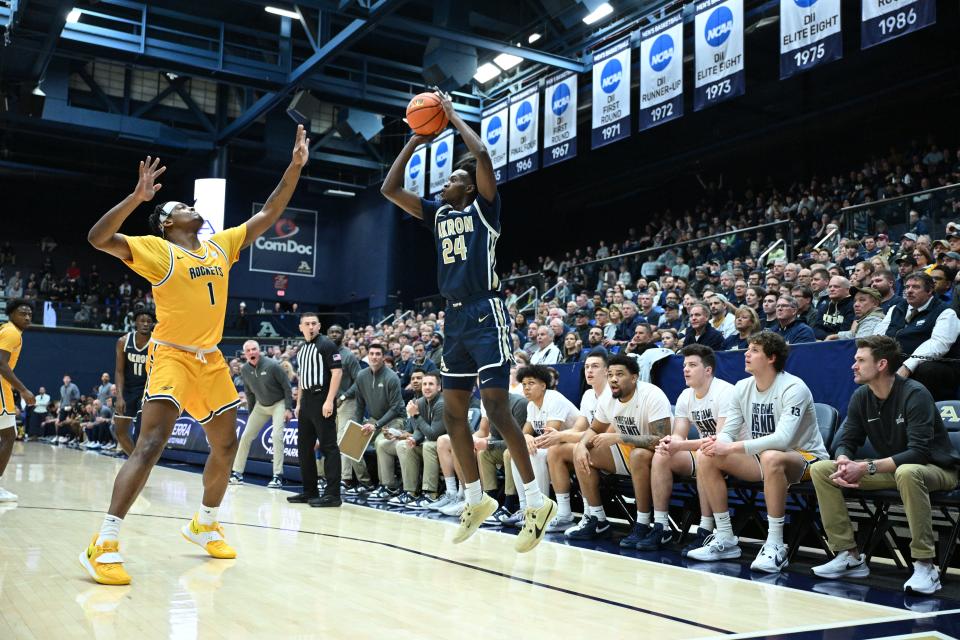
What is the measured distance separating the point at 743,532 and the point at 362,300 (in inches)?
851

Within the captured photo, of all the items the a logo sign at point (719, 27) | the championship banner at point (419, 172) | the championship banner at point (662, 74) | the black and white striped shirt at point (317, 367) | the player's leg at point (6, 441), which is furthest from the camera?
the championship banner at point (419, 172)

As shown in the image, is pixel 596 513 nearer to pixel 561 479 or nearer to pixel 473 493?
pixel 561 479

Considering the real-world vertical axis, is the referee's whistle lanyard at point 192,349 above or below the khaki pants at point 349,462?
above

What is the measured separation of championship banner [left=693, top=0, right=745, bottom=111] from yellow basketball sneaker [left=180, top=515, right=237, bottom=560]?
10746 millimetres

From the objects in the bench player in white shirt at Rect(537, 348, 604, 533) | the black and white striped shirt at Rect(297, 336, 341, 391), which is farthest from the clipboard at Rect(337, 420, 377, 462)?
the bench player in white shirt at Rect(537, 348, 604, 533)

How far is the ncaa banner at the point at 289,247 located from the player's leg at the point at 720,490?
2400cm

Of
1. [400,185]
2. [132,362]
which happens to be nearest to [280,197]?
[400,185]

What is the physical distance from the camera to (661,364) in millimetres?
7668

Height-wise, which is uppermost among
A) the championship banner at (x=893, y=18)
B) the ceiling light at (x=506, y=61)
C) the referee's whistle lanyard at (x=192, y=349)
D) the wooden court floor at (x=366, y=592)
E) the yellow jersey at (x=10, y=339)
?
the ceiling light at (x=506, y=61)

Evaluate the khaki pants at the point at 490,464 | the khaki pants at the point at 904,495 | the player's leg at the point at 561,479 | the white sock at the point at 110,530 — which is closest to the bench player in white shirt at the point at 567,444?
the player's leg at the point at 561,479

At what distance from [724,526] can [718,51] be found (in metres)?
9.83

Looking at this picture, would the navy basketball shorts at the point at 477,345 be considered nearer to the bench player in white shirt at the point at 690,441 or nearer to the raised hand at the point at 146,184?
the bench player in white shirt at the point at 690,441

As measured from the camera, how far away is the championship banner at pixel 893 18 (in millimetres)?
10250

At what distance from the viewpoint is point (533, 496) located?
4918 mm
